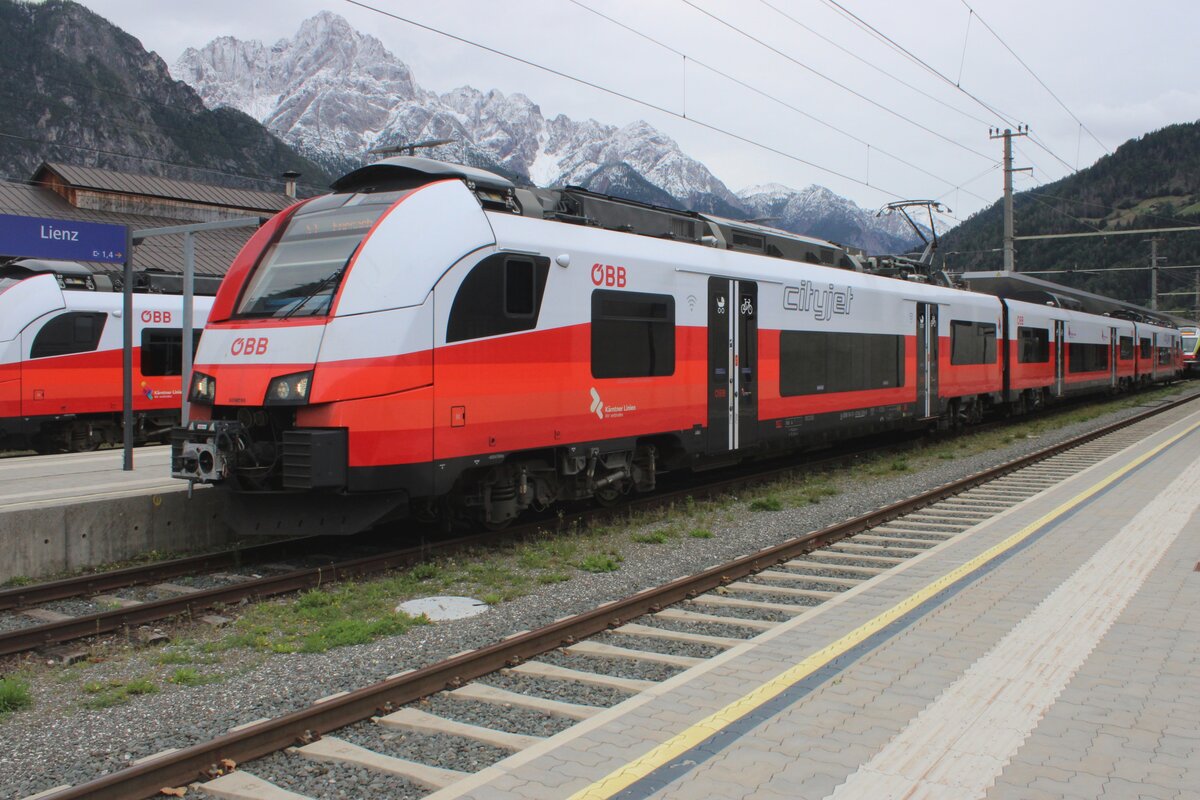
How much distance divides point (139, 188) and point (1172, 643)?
35284 millimetres

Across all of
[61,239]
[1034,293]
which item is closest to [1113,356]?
[1034,293]

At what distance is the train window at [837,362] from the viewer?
13477 mm

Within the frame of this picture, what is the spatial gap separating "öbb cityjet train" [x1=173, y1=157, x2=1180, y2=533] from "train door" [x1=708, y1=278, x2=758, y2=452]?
1.1 inches

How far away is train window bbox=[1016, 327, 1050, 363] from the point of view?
23641mm

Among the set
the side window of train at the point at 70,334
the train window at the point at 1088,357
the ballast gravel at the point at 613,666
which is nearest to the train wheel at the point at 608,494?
the ballast gravel at the point at 613,666

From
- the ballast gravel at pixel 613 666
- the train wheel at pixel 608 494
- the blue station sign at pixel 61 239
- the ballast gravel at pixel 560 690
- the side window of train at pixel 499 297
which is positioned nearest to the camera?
the ballast gravel at pixel 560 690

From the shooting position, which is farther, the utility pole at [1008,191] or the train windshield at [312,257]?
the utility pole at [1008,191]

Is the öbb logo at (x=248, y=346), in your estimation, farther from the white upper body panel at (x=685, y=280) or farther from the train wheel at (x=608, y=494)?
the train wheel at (x=608, y=494)

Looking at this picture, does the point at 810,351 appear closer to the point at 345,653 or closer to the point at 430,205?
the point at 430,205

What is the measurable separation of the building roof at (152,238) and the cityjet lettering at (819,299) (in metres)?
19.7

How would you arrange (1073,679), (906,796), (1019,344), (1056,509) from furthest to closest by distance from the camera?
(1019,344) < (1056,509) < (1073,679) < (906,796)

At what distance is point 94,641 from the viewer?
656 cm

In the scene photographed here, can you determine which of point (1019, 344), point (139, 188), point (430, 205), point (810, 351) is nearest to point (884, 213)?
point (1019, 344)

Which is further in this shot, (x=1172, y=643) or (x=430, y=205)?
(x=430, y=205)
